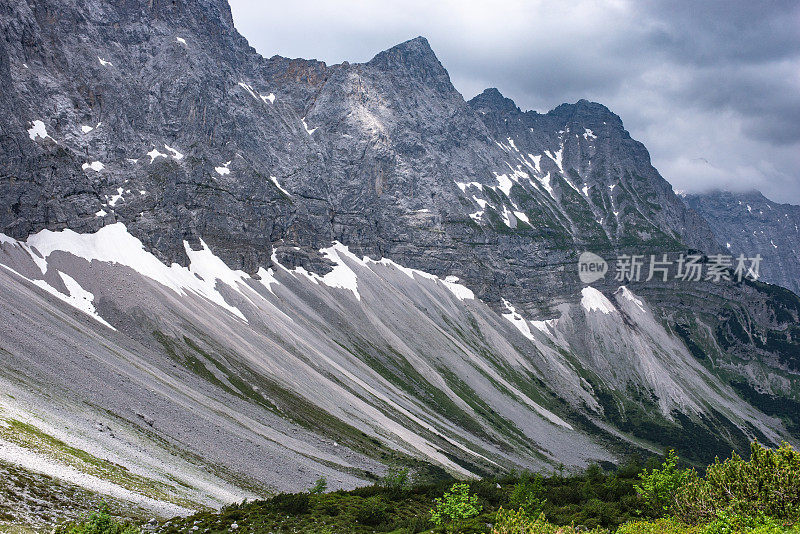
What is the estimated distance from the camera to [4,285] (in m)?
93.4

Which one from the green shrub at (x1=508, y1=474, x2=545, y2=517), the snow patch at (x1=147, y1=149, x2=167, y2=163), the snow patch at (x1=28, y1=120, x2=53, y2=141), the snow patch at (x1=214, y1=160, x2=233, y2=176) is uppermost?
the snow patch at (x1=214, y1=160, x2=233, y2=176)

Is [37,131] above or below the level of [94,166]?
above

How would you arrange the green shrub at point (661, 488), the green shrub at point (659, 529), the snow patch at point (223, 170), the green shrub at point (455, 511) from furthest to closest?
the snow patch at point (223, 170), the green shrub at point (661, 488), the green shrub at point (455, 511), the green shrub at point (659, 529)

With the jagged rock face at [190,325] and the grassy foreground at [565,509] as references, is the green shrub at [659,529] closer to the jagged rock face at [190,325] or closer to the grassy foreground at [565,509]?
the grassy foreground at [565,509]

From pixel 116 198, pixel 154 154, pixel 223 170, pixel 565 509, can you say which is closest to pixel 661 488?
pixel 565 509

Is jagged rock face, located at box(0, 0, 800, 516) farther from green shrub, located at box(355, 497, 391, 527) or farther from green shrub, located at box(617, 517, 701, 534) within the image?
green shrub, located at box(617, 517, 701, 534)

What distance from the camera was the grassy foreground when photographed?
27062 mm

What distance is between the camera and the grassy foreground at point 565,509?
27062mm

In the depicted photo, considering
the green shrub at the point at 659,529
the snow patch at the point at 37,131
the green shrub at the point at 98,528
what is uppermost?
the snow patch at the point at 37,131

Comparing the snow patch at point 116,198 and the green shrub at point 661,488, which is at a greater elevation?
the snow patch at point 116,198

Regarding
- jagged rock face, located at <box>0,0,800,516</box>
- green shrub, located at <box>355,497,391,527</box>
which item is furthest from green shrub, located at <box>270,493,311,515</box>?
jagged rock face, located at <box>0,0,800,516</box>

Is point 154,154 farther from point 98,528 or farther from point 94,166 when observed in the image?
point 98,528

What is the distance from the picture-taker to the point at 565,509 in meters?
42.8

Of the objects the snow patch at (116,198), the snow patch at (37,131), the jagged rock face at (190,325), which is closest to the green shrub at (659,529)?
the jagged rock face at (190,325)
